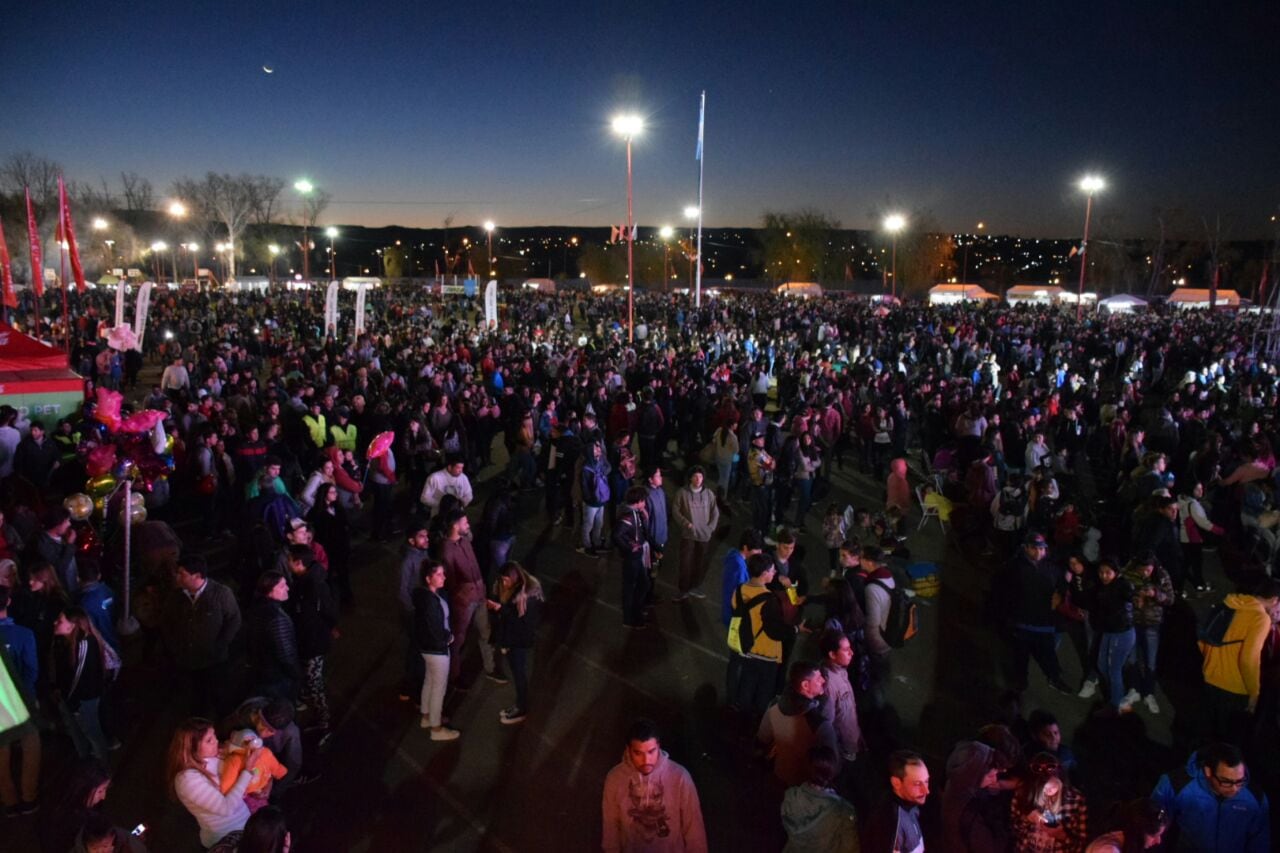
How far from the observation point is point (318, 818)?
15.4 feet

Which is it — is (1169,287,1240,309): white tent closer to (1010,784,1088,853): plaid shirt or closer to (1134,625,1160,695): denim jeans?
(1134,625,1160,695): denim jeans

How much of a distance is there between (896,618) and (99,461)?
7.55 meters

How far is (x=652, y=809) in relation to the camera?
3.42 m

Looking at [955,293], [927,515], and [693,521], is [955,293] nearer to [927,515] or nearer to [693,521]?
[927,515]

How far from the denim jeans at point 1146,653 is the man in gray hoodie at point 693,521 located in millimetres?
3521

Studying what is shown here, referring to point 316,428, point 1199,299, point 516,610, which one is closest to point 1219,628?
A: point 516,610

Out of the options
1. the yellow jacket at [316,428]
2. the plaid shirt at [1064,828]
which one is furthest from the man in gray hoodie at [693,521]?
the yellow jacket at [316,428]

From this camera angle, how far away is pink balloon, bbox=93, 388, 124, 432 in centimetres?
1030

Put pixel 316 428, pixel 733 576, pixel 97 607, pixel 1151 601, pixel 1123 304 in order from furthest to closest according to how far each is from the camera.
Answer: pixel 1123 304, pixel 316 428, pixel 1151 601, pixel 733 576, pixel 97 607

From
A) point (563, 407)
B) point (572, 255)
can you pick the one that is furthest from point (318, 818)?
point (572, 255)

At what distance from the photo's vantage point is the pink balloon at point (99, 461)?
7.75 metres

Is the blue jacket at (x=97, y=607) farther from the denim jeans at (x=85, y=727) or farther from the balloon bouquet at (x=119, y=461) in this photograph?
the balloon bouquet at (x=119, y=461)

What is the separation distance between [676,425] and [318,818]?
9890 mm

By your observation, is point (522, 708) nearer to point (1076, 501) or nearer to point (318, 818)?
point (318, 818)
